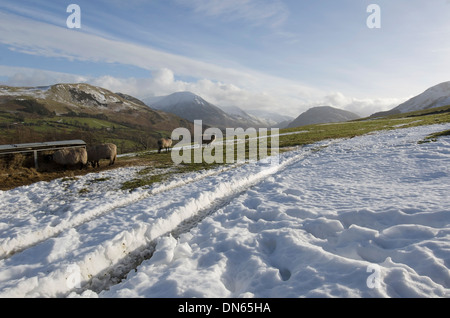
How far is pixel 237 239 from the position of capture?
7.21 meters

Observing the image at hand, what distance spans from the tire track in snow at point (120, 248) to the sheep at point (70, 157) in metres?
11.8

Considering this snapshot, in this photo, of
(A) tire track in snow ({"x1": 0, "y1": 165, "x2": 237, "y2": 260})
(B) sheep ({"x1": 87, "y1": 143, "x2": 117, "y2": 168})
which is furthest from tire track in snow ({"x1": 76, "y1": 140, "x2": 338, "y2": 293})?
(B) sheep ({"x1": 87, "y1": 143, "x2": 117, "y2": 168})

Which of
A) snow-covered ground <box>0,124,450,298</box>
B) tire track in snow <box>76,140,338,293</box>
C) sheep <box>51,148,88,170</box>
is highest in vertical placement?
sheep <box>51,148,88,170</box>

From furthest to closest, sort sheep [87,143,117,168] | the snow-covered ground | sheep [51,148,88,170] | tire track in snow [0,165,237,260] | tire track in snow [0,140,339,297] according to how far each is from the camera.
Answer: sheep [87,143,117,168] < sheep [51,148,88,170] < tire track in snow [0,165,237,260] < tire track in snow [0,140,339,297] < the snow-covered ground

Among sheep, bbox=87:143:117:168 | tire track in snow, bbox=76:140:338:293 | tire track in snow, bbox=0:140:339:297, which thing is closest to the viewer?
tire track in snow, bbox=0:140:339:297

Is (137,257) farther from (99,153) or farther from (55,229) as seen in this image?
(99,153)

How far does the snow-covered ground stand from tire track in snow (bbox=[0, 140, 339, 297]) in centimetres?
3

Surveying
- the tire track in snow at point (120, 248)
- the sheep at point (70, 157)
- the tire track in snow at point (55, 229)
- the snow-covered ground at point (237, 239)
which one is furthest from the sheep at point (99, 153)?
the tire track in snow at point (120, 248)

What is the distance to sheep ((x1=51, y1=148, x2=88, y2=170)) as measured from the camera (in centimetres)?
1941

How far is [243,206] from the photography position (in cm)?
1052

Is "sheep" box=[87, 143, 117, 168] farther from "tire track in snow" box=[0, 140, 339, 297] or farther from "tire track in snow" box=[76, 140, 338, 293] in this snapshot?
"tire track in snow" box=[76, 140, 338, 293]

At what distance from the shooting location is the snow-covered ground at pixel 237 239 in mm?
4949

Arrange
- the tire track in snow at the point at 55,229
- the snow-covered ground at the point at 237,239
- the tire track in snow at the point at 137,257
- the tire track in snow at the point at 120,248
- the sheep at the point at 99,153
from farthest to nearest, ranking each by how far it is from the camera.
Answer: the sheep at the point at 99,153, the tire track in snow at the point at 55,229, the tire track in snow at the point at 137,257, the tire track in snow at the point at 120,248, the snow-covered ground at the point at 237,239

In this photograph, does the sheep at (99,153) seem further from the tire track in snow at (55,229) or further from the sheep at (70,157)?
the tire track in snow at (55,229)
